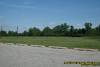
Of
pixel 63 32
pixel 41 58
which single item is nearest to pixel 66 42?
pixel 41 58

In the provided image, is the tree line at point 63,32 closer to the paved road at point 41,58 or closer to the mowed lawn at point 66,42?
the mowed lawn at point 66,42

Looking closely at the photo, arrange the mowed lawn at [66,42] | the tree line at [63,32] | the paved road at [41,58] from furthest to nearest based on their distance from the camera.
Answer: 1. the tree line at [63,32]
2. the mowed lawn at [66,42]
3. the paved road at [41,58]

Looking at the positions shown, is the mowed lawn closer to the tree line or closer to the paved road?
the paved road

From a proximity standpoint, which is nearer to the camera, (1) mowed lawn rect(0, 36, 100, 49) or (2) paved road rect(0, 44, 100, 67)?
(2) paved road rect(0, 44, 100, 67)

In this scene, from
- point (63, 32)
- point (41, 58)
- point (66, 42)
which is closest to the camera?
point (41, 58)

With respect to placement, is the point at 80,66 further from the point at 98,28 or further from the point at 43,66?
the point at 98,28

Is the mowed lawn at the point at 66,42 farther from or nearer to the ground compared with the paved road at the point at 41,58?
nearer to the ground

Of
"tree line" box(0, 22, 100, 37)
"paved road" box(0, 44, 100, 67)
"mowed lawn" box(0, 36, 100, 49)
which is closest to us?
"paved road" box(0, 44, 100, 67)

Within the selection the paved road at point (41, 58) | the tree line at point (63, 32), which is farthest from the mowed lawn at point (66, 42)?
the tree line at point (63, 32)

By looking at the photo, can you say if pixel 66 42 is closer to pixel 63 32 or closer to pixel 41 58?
pixel 41 58

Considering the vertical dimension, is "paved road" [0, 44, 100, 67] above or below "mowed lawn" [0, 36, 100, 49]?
above

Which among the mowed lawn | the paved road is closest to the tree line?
the mowed lawn

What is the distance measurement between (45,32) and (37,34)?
3.52 meters

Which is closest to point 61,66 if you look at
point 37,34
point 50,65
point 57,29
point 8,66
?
point 50,65
